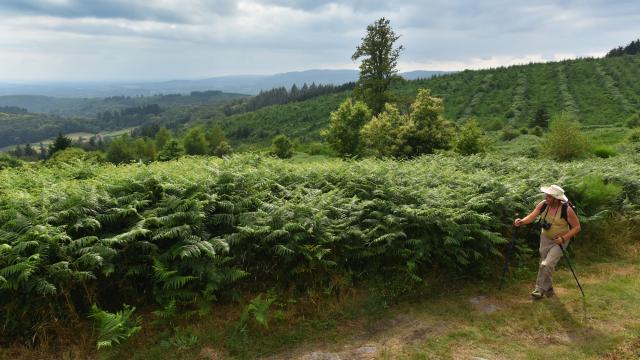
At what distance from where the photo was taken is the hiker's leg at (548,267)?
9469 millimetres

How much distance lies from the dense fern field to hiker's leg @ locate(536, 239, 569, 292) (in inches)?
49.3

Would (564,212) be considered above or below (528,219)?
above

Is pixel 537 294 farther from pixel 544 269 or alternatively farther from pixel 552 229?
pixel 552 229

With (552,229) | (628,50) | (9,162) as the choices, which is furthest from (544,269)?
(628,50)

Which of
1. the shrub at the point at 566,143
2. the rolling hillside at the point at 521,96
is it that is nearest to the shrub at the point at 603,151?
the shrub at the point at 566,143

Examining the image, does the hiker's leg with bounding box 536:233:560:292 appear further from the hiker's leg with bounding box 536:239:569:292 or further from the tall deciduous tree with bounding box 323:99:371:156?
the tall deciduous tree with bounding box 323:99:371:156

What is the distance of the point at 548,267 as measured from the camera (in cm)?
948

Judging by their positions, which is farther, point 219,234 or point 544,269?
point 544,269

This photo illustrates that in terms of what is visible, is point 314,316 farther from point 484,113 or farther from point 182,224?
point 484,113

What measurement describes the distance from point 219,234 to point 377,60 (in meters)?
42.5

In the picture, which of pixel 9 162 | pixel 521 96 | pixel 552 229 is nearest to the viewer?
pixel 552 229

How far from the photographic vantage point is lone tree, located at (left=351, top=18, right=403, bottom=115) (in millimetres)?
46875

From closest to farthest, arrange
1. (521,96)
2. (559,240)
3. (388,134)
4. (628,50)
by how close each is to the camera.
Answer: (559,240), (388,134), (521,96), (628,50)

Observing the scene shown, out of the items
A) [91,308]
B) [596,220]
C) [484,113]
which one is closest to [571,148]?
[596,220]
